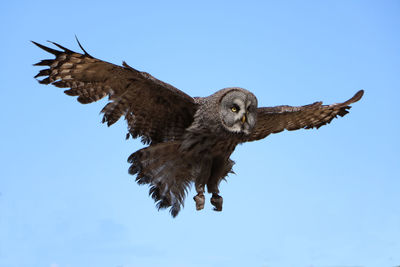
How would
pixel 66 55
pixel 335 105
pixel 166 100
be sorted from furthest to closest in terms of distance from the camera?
Answer: pixel 335 105 → pixel 166 100 → pixel 66 55

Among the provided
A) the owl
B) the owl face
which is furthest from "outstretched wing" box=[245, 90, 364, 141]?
the owl face

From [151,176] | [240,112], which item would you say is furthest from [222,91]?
[151,176]

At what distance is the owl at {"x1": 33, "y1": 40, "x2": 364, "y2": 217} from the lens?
7.04 m

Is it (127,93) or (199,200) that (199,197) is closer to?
(199,200)

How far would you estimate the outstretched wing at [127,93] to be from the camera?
22.9 ft

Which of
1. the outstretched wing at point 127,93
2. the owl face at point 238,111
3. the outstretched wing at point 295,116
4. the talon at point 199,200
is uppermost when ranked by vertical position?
the outstretched wing at point 295,116

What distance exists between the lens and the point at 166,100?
290 inches

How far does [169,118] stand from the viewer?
7547 millimetres

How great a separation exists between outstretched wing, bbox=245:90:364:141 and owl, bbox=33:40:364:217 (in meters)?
0.02

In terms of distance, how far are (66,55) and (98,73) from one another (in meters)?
0.41

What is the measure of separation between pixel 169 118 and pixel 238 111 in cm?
91

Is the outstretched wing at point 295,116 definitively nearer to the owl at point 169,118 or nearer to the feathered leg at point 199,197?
the owl at point 169,118

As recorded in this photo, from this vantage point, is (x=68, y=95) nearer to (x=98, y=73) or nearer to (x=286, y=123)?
(x=98, y=73)

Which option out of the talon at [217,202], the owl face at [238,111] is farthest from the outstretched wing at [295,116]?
the talon at [217,202]
